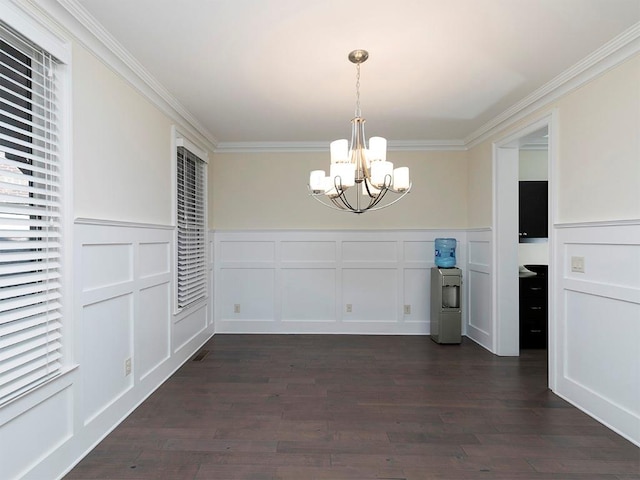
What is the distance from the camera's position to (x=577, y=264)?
2.75 metres

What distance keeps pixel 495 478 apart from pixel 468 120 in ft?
10.7

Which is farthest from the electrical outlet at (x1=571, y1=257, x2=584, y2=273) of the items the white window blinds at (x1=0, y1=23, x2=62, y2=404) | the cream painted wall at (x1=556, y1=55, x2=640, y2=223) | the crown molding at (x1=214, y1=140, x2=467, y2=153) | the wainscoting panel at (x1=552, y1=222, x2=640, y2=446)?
the white window blinds at (x1=0, y1=23, x2=62, y2=404)

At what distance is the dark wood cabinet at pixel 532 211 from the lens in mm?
4324

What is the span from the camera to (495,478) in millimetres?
1927

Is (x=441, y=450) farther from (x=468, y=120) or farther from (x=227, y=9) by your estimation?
(x=468, y=120)

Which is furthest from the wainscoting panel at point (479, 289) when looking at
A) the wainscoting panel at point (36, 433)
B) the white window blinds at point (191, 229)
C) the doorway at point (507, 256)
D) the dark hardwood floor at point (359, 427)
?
the wainscoting panel at point (36, 433)

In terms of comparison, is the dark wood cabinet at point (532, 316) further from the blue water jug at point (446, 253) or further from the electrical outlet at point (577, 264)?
the electrical outlet at point (577, 264)

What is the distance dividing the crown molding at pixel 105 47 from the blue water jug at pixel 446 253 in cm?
327

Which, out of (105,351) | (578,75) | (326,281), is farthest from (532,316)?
(105,351)

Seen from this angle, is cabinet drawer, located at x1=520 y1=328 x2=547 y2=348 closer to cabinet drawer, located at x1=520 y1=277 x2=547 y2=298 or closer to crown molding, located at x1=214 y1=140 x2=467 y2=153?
cabinet drawer, located at x1=520 y1=277 x2=547 y2=298

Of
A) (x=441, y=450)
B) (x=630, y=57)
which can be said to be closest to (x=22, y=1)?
(x=441, y=450)

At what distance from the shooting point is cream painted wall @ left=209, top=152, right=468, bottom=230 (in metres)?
4.76

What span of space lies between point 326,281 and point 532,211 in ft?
8.68

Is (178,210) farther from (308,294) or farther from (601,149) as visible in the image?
(601,149)
